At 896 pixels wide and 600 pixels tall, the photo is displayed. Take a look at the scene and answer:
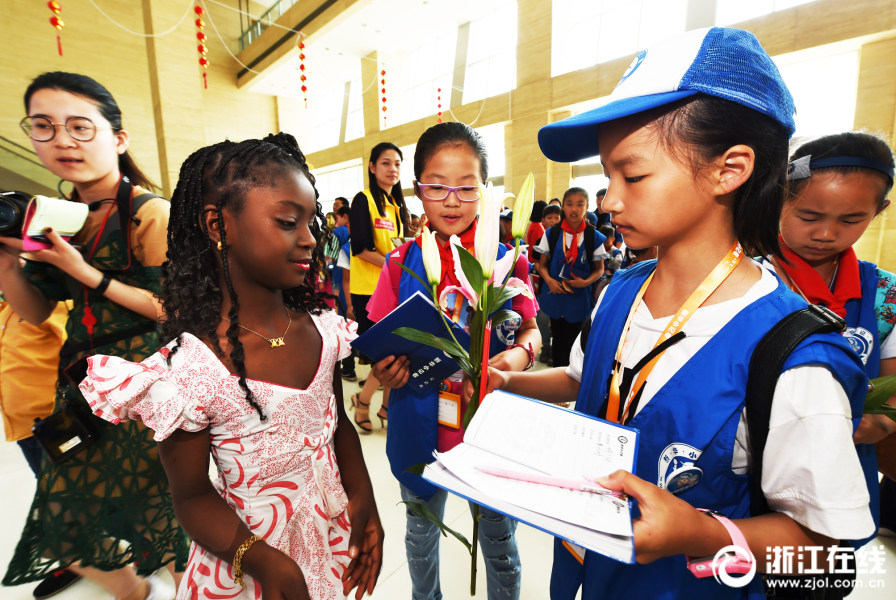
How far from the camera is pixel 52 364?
1452 millimetres

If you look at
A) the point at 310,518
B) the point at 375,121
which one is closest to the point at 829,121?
the point at 310,518

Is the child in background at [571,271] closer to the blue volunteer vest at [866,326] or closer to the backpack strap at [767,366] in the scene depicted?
the blue volunteer vest at [866,326]

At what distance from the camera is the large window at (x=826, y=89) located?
18.5 feet

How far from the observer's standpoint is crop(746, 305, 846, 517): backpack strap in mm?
539

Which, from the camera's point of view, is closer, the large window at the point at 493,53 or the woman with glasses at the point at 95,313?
the woman with glasses at the point at 95,313

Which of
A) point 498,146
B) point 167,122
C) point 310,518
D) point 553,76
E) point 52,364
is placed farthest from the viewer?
point 498,146

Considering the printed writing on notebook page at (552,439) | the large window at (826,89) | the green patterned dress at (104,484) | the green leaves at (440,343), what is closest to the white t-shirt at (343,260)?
the green patterned dress at (104,484)

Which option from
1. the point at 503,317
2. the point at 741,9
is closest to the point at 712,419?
the point at 503,317

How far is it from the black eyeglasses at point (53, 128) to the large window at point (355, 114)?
13.2 meters

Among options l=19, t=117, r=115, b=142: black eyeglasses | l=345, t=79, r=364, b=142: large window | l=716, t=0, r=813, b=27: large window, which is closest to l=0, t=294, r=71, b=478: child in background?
l=19, t=117, r=115, b=142: black eyeglasses

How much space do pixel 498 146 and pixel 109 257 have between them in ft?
32.8

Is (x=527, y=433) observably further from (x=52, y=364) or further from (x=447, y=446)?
(x=52, y=364)

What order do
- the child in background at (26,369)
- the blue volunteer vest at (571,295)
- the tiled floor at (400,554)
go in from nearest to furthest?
the child in background at (26,369) < the tiled floor at (400,554) < the blue volunteer vest at (571,295)

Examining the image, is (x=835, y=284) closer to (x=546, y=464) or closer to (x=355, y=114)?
(x=546, y=464)
